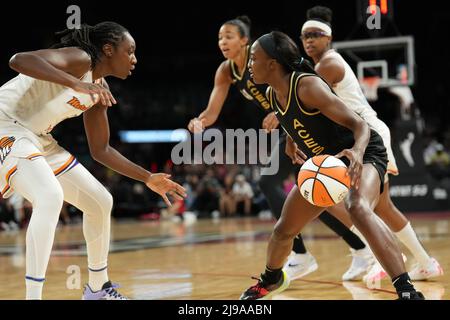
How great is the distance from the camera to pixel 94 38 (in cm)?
446

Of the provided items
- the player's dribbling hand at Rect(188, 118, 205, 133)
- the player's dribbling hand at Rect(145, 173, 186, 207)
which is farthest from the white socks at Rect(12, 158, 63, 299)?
the player's dribbling hand at Rect(188, 118, 205, 133)

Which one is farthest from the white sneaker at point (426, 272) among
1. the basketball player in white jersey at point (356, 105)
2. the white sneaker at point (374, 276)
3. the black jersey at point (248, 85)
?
the black jersey at point (248, 85)

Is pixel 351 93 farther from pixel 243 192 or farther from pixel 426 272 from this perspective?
pixel 243 192

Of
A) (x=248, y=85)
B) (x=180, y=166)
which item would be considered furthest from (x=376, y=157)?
(x=180, y=166)

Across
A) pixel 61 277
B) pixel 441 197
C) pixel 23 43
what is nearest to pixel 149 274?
pixel 61 277

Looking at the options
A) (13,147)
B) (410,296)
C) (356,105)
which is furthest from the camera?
(356,105)

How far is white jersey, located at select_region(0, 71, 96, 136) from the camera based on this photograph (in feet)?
14.2

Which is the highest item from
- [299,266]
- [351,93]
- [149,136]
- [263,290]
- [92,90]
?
[92,90]

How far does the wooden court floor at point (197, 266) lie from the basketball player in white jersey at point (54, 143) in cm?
94

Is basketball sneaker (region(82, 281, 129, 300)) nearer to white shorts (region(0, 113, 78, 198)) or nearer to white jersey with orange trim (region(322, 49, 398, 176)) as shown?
white shorts (region(0, 113, 78, 198))

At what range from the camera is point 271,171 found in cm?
617

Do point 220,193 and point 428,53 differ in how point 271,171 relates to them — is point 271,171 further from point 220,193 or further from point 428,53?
point 428,53

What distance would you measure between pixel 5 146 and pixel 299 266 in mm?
2964

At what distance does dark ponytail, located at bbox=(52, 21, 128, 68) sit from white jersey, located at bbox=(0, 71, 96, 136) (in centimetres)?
17
